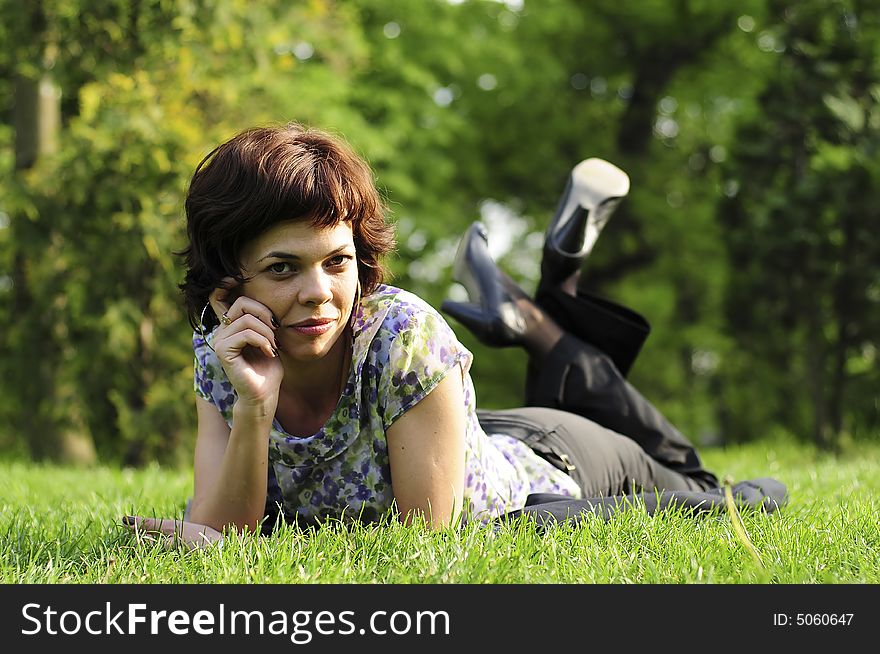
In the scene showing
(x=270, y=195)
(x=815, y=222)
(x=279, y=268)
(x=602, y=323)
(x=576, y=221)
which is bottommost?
(x=602, y=323)

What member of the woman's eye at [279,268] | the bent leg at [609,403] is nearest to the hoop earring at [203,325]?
the woman's eye at [279,268]

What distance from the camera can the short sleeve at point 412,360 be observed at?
2959 mm

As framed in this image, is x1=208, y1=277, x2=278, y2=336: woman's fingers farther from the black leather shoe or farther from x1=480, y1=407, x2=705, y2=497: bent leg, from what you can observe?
the black leather shoe

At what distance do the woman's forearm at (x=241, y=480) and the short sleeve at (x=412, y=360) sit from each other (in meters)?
0.37

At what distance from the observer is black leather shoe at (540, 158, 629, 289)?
16.0 ft

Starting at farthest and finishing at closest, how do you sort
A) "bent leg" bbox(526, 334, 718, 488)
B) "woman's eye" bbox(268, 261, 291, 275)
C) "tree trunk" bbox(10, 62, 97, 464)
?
"tree trunk" bbox(10, 62, 97, 464) → "bent leg" bbox(526, 334, 718, 488) → "woman's eye" bbox(268, 261, 291, 275)

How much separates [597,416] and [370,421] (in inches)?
69.5

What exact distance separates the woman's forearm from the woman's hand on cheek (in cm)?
7

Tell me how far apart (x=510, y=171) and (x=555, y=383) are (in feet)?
53.9

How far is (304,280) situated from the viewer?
9.42 ft

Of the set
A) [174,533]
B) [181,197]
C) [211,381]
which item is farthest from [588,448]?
[181,197]

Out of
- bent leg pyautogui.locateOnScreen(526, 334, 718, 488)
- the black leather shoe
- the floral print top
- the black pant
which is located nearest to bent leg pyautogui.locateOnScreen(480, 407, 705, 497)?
the black pant

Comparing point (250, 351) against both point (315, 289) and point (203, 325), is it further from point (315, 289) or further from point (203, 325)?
point (203, 325)

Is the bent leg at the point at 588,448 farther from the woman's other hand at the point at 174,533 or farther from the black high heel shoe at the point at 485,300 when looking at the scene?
the woman's other hand at the point at 174,533
